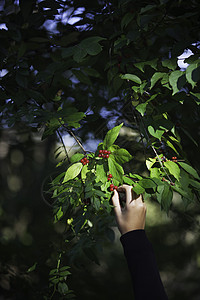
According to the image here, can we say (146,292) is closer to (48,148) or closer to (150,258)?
(150,258)

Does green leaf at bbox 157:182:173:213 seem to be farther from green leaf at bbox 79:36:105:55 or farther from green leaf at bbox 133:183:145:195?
green leaf at bbox 79:36:105:55

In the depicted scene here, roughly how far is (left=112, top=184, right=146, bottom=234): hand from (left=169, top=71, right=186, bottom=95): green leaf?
365 millimetres

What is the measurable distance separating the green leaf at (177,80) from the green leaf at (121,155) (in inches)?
9.9

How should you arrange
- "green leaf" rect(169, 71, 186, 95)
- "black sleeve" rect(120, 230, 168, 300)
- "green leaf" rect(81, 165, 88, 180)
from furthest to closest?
"green leaf" rect(81, 165, 88, 180) → "green leaf" rect(169, 71, 186, 95) → "black sleeve" rect(120, 230, 168, 300)

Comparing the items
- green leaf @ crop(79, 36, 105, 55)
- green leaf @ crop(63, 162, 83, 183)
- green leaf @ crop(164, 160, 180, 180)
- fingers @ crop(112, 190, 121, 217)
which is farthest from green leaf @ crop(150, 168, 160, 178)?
green leaf @ crop(79, 36, 105, 55)

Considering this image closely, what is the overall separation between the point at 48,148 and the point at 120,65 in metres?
1.32

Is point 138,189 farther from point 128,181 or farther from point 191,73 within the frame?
point 191,73

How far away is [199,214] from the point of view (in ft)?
6.45

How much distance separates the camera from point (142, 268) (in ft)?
2.58

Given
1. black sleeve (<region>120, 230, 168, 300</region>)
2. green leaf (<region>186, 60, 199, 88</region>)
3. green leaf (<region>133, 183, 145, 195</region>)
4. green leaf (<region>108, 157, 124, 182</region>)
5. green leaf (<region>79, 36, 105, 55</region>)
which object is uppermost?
green leaf (<region>79, 36, 105, 55</region>)

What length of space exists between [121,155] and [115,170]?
54 mm

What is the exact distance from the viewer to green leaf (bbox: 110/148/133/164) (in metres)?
0.90

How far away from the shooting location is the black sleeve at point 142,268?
2.47ft

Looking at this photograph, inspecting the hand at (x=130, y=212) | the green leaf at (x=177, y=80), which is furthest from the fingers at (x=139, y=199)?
the green leaf at (x=177, y=80)
